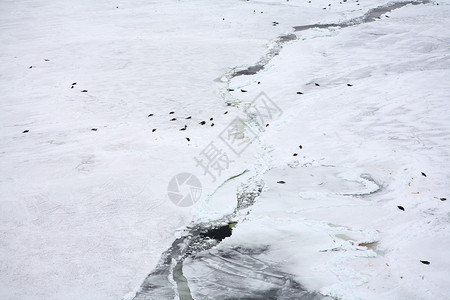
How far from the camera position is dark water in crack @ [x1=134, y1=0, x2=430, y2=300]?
8.66 ft

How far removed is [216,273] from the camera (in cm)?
284

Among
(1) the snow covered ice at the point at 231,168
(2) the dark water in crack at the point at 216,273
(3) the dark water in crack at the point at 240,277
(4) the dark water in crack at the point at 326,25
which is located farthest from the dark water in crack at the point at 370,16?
(3) the dark water in crack at the point at 240,277

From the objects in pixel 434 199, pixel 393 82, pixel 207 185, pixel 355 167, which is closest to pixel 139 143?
pixel 207 185

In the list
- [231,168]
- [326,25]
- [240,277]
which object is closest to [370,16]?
[326,25]

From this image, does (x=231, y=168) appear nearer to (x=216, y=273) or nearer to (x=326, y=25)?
(x=216, y=273)

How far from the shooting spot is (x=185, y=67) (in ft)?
23.9

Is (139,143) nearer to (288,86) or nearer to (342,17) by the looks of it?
(288,86)

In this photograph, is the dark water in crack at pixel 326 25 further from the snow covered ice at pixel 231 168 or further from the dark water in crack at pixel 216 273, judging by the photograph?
the dark water in crack at pixel 216 273

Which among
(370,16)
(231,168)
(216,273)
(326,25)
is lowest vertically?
(216,273)

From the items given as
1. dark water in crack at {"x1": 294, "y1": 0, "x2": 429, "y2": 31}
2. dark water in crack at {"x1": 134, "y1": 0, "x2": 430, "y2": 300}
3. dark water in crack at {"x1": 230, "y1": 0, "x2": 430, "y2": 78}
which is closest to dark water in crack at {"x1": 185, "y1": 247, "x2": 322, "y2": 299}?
dark water in crack at {"x1": 134, "y1": 0, "x2": 430, "y2": 300}

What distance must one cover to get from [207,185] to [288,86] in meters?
3.11

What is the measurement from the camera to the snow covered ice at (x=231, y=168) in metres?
2.79

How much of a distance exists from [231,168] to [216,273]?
1.58 m

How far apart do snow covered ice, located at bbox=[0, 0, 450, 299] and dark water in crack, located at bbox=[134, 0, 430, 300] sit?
0.05 feet
